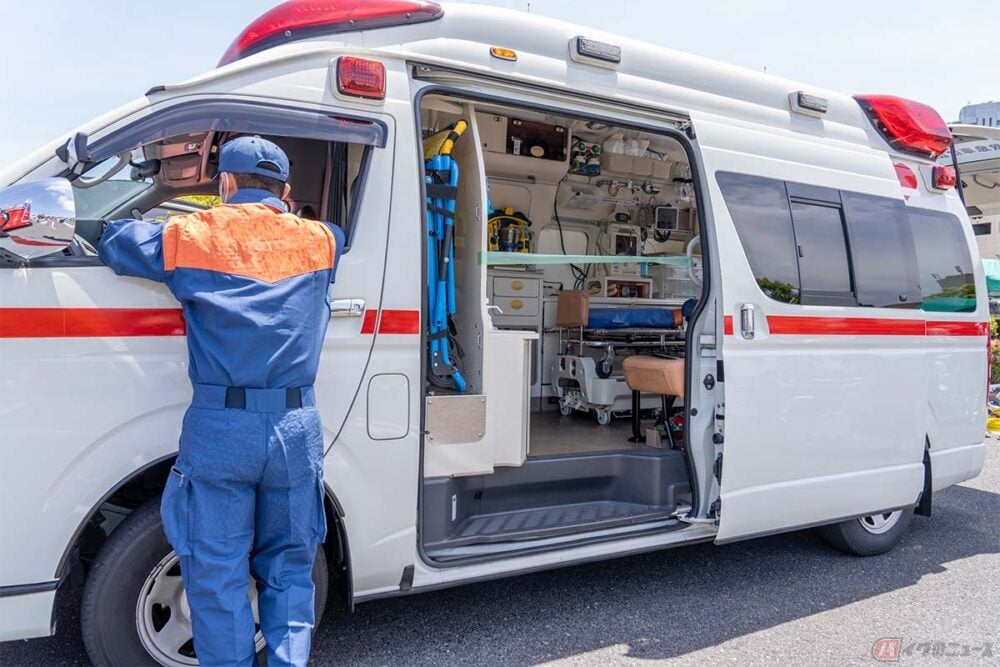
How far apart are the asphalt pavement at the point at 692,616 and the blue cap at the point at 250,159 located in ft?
6.73

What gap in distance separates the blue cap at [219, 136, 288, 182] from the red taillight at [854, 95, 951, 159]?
3.80 m

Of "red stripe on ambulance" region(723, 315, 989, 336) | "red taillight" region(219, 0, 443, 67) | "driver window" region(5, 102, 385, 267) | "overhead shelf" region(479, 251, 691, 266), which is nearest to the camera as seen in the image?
"driver window" region(5, 102, 385, 267)

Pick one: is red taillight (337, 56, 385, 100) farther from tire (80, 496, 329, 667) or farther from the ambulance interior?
tire (80, 496, 329, 667)

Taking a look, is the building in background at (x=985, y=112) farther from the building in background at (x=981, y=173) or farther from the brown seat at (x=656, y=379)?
the brown seat at (x=656, y=379)

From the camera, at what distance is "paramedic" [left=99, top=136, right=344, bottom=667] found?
2289mm

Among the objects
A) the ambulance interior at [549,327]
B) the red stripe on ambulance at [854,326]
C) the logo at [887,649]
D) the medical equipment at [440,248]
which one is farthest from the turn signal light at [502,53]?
the logo at [887,649]

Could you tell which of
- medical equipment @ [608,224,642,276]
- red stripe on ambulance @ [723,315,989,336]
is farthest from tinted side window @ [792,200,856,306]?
medical equipment @ [608,224,642,276]

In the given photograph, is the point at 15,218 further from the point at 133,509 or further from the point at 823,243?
the point at 823,243

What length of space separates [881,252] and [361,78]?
331 centimetres

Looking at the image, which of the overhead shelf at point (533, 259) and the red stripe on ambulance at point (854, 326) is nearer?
the overhead shelf at point (533, 259)

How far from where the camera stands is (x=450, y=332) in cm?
359

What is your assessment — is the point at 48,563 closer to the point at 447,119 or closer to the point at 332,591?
the point at 332,591

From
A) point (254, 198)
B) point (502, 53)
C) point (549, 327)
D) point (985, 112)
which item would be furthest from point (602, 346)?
point (985, 112)

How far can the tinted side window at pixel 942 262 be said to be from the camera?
4.62 m
